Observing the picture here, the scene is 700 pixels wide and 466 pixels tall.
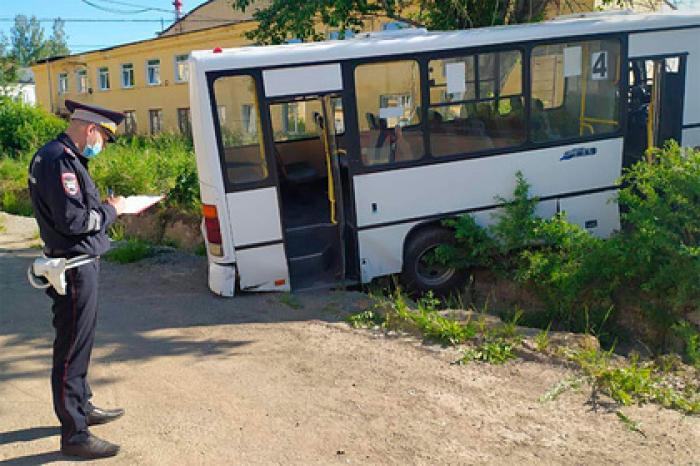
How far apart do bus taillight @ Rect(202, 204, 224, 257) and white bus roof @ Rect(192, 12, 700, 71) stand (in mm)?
1498

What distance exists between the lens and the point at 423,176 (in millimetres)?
7773

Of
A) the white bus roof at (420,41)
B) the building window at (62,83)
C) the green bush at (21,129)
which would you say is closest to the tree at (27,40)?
the building window at (62,83)

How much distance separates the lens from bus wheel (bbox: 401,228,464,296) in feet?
25.8

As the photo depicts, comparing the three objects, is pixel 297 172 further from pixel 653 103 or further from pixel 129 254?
pixel 653 103

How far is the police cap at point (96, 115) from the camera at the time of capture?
405cm

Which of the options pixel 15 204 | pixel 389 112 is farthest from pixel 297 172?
pixel 15 204

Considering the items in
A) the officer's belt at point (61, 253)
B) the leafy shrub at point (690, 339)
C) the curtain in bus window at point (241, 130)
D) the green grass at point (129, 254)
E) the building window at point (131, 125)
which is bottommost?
the leafy shrub at point (690, 339)

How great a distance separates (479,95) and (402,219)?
1737mm

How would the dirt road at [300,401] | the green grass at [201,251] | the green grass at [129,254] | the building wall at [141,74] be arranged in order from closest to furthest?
the dirt road at [300,401], the green grass at [129,254], the green grass at [201,251], the building wall at [141,74]

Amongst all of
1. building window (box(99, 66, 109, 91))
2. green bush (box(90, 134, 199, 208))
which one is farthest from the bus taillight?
building window (box(99, 66, 109, 91))

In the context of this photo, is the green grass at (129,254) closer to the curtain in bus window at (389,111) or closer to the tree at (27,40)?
the curtain in bus window at (389,111)

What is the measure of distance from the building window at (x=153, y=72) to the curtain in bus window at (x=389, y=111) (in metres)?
31.7

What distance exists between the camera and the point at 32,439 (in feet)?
14.6

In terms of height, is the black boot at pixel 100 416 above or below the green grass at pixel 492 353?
above
